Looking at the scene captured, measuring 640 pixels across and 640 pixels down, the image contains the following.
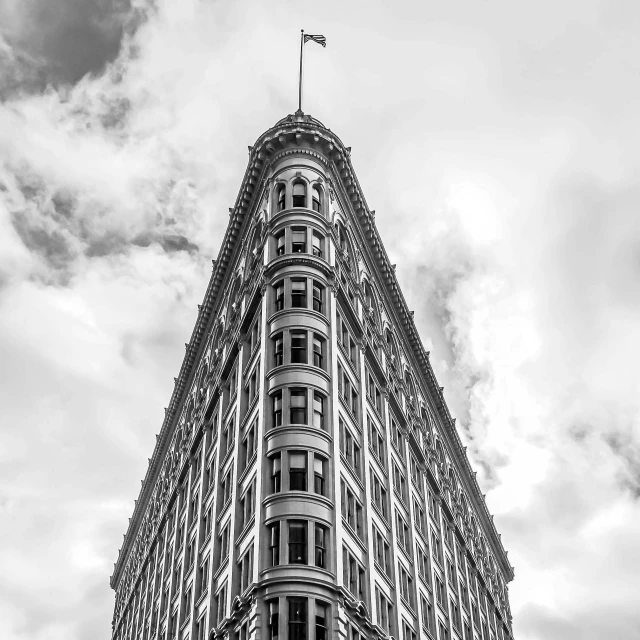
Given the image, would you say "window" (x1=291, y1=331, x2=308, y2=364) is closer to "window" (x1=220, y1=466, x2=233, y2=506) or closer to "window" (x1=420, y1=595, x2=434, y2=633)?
"window" (x1=220, y1=466, x2=233, y2=506)

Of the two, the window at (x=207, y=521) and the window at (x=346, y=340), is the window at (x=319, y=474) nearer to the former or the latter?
the window at (x=346, y=340)

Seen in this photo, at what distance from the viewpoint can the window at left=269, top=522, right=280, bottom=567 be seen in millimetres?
44250

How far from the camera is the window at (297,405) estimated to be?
168 feet

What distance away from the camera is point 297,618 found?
4172 centimetres

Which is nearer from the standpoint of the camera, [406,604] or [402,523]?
[406,604]

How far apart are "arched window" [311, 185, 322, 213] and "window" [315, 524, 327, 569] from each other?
29.0m

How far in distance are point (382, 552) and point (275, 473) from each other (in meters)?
12.8

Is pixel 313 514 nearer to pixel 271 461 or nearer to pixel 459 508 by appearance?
pixel 271 461

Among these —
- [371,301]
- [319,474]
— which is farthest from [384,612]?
[371,301]

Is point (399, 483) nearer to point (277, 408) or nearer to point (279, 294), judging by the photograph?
point (277, 408)

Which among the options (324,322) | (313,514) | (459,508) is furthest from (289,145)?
(459,508)

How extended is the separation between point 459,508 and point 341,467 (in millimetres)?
49645

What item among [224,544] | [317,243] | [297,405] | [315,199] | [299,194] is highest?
[315,199]

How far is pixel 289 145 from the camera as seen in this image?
69812mm
